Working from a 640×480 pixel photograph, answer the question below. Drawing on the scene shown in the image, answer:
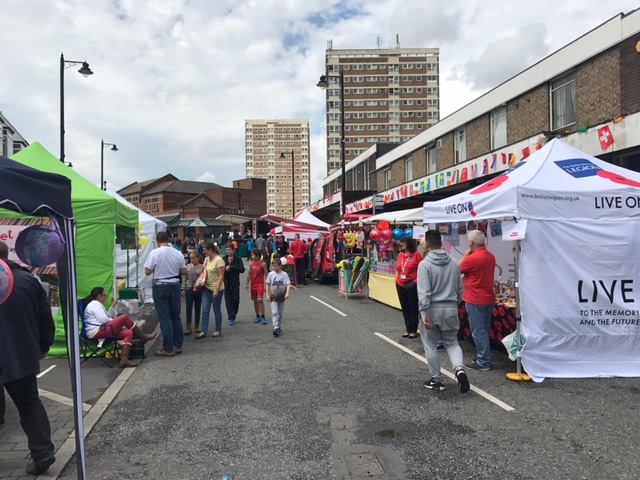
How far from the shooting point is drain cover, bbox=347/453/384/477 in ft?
12.1

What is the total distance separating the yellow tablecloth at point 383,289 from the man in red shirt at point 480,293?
5313 millimetres

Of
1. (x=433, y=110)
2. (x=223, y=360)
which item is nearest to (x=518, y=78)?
(x=223, y=360)

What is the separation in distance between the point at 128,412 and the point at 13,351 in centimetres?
179

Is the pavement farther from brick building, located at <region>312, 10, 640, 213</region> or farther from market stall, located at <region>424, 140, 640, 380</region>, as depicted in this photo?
brick building, located at <region>312, 10, 640, 213</region>

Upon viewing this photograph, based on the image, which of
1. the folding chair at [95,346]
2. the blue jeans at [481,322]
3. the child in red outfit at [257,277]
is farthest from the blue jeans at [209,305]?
the blue jeans at [481,322]

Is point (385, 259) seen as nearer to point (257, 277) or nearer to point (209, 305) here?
point (257, 277)

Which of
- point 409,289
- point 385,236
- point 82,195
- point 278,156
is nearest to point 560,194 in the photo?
point 409,289

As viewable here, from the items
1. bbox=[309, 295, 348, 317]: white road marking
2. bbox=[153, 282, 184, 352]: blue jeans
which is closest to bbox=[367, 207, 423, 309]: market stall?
bbox=[309, 295, 348, 317]: white road marking

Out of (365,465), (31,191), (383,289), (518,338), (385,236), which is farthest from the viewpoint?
(385,236)

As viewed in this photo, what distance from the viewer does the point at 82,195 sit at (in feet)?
25.7

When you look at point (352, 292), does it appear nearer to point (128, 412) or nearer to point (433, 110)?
point (128, 412)

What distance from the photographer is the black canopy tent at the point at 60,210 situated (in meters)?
3.42

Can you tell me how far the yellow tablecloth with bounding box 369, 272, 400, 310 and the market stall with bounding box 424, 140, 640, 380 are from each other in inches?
222

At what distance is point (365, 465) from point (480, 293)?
10.5 ft
